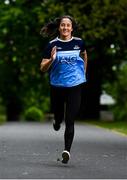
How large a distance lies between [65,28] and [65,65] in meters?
0.52

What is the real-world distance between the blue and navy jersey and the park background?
19.4 metres

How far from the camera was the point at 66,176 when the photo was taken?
9.04 meters

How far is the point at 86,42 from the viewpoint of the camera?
124 ft

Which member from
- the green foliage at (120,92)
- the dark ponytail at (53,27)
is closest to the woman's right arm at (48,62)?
the dark ponytail at (53,27)

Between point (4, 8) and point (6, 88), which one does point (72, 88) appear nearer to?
point (4, 8)

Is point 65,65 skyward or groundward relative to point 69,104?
skyward

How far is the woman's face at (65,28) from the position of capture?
428 inches

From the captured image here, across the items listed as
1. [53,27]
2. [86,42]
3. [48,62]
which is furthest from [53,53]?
[86,42]

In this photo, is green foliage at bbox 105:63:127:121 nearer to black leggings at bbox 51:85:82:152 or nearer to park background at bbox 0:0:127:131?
park background at bbox 0:0:127:131

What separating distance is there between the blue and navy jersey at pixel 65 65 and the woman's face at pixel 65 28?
83 millimetres

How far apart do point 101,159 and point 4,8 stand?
32.1 metres

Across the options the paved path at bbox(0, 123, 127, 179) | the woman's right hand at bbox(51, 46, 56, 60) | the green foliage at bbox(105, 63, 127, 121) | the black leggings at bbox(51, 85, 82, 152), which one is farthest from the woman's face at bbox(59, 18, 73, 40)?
the green foliage at bbox(105, 63, 127, 121)

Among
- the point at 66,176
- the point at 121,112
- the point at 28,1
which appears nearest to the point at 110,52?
the point at 28,1

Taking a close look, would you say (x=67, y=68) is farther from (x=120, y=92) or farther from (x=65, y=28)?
(x=120, y=92)
